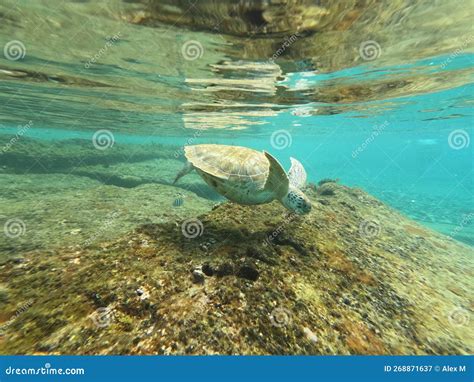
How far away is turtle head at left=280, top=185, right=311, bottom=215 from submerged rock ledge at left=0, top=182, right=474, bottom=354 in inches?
20.7

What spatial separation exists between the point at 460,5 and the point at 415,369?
31.0ft

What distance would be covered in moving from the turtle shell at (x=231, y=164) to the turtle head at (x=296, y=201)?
62 centimetres

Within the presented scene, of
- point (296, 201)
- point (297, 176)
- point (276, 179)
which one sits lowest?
point (296, 201)

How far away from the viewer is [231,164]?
17.7ft

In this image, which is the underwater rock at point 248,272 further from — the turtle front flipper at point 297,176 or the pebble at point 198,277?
the turtle front flipper at point 297,176

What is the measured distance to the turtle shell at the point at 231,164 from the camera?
5.16 meters

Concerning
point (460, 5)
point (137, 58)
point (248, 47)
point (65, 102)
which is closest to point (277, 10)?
point (248, 47)

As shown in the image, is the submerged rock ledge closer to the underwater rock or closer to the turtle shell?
the underwater rock

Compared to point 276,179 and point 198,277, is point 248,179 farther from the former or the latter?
point 198,277

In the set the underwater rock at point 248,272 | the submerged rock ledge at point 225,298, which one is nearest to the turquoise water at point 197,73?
the submerged rock ledge at point 225,298

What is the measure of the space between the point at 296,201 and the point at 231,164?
156 centimetres

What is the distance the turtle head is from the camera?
5297 mm

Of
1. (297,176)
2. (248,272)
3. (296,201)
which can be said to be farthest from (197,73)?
(248,272)

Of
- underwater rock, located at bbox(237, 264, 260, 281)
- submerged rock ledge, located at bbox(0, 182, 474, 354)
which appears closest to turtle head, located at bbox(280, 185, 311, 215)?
submerged rock ledge, located at bbox(0, 182, 474, 354)
